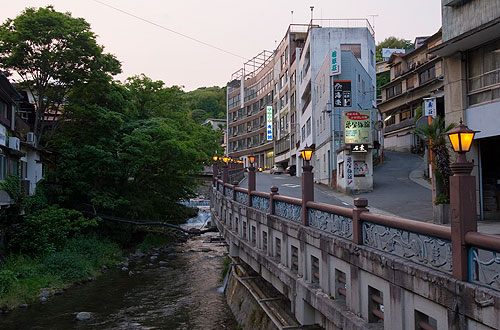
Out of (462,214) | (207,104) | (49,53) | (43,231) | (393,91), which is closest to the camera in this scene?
(462,214)

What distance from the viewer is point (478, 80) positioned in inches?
674

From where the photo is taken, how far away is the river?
63.9 ft

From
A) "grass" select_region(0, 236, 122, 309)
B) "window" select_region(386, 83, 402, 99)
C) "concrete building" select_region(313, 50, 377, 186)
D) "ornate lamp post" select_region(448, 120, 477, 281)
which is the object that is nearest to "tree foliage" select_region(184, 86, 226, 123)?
"window" select_region(386, 83, 402, 99)

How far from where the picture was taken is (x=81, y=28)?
31.5 metres

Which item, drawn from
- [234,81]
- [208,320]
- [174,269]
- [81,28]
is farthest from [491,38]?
[234,81]

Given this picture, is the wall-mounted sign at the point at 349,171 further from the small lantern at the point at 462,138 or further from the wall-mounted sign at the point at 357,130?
the small lantern at the point at 462,138

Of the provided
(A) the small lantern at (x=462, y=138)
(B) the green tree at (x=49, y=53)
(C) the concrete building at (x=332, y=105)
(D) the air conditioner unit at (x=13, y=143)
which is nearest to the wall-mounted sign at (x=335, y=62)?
(C) the concrete building at (x=332, y=105)

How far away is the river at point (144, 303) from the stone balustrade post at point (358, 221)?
36.1ft

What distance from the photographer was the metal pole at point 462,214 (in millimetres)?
5832

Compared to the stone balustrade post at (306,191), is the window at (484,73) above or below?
above

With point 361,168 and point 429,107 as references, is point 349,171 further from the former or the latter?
point 429,107

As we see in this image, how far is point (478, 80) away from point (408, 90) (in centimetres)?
3905

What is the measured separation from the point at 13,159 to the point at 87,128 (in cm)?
884

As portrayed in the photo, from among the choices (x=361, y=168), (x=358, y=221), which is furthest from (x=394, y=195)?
(x=358, y=221)
